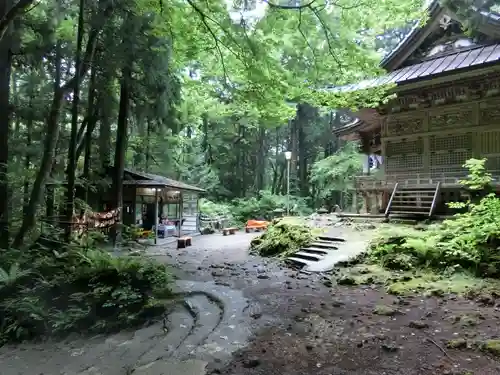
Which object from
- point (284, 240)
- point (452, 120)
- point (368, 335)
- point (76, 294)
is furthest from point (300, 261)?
point (452, 120)

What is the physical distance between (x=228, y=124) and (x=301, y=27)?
80.3 feet

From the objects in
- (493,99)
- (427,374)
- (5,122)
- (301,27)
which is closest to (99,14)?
(5,122)

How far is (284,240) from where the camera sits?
12273 mm

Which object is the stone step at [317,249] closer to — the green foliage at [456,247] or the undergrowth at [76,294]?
the green foliage at [456,247]

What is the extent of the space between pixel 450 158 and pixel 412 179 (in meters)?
1.79

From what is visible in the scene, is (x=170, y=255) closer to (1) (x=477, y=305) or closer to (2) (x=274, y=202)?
(1) (x=477, y=305)

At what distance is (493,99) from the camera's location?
1306 centimetres

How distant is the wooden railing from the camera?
13.3 metres

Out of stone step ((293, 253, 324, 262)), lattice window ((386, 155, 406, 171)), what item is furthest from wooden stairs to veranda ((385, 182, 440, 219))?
stone step ((293, 253, 324, 262))

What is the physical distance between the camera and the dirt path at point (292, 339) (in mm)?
3846

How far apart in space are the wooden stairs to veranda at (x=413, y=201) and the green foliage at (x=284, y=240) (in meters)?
3.55

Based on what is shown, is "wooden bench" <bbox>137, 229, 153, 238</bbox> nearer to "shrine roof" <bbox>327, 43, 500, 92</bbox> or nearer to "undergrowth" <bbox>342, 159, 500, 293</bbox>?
"shrine roof" <bbox>327, 43, 500, 92</bbox>

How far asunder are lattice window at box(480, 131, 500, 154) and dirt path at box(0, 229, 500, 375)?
31.6 feet

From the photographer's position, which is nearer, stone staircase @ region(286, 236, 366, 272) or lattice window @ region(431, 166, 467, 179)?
stone staircase @ region(286, 236, 366, 272)
